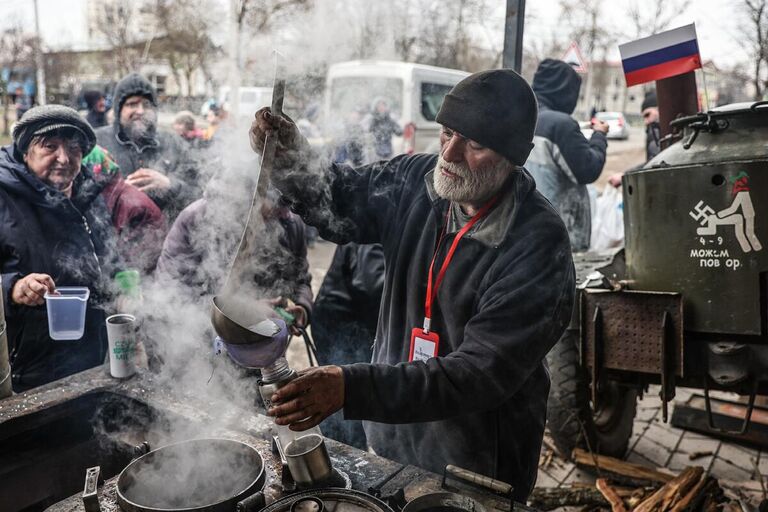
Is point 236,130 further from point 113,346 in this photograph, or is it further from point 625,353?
point 625,353

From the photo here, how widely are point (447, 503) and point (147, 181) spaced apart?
3.42m

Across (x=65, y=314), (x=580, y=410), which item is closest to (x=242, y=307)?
(x=65, y=314)

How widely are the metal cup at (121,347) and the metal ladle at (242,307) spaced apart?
0.99 m

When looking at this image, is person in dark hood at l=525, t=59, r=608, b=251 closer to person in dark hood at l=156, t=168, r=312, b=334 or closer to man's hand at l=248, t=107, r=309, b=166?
person in dark hood at l=156, t=168, r=312, b=334

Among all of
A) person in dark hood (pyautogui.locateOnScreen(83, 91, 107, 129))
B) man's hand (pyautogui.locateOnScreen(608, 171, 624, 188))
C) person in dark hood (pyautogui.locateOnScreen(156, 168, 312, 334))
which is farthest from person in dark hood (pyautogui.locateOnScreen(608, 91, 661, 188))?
person in dark hood (pyautogui.locateOnScreen(83, 91, 107, 129))

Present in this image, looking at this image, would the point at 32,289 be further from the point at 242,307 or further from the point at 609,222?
the point at 609,222

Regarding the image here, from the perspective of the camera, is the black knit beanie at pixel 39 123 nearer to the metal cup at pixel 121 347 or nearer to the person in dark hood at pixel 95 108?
the metal cup at pixel 121 347

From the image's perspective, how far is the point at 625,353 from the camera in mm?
3125

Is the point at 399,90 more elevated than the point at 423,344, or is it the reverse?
the point at 399,90

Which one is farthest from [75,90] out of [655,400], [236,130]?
[655,400]

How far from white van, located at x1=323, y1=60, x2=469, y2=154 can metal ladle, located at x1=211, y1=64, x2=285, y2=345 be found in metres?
8.19

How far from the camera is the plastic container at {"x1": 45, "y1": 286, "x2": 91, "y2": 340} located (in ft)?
8.82

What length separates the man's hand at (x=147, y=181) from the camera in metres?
4.15

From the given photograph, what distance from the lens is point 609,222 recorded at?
648 centimetres
